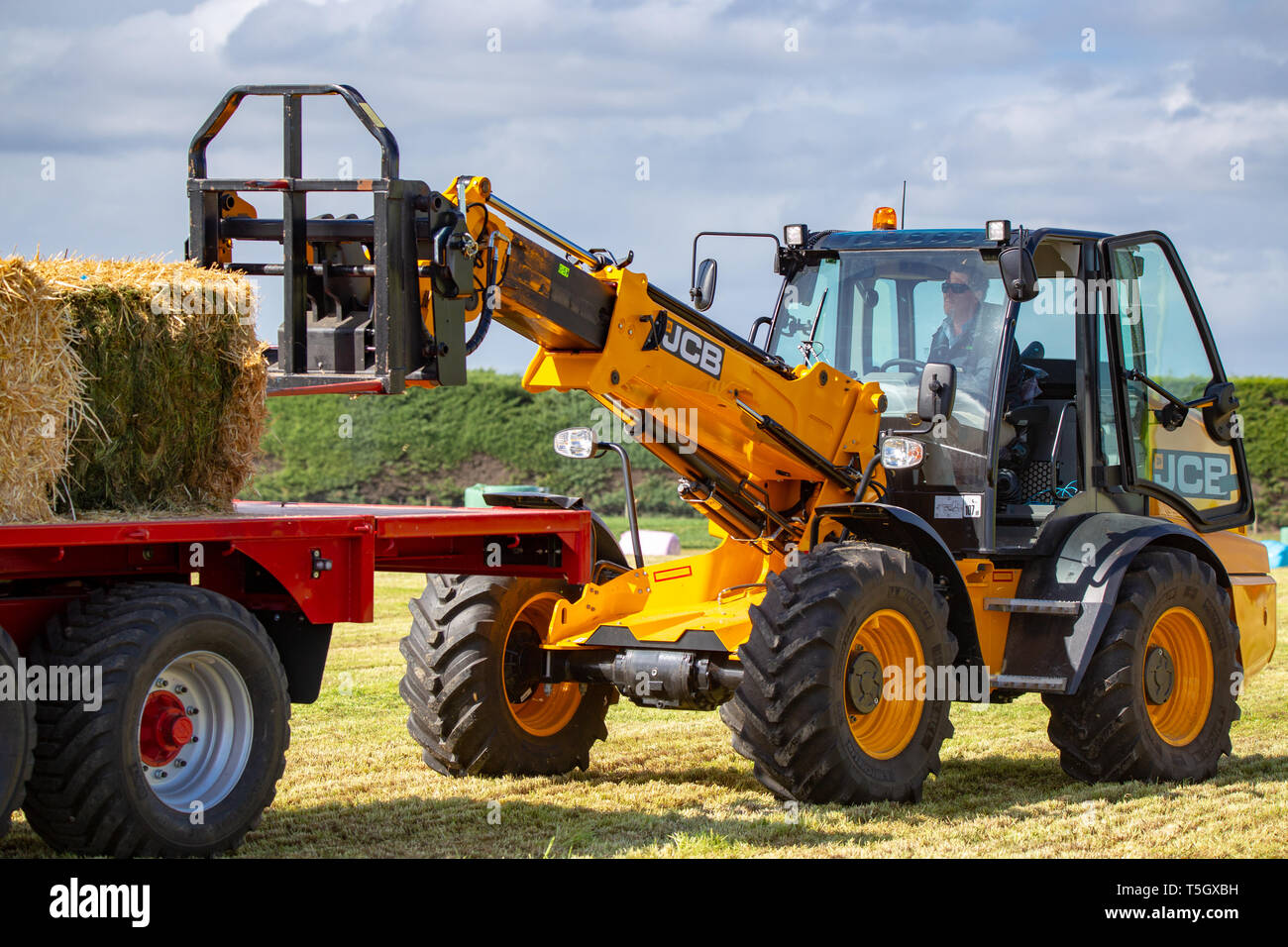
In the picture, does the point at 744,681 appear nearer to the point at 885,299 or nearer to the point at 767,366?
the point at 767,366

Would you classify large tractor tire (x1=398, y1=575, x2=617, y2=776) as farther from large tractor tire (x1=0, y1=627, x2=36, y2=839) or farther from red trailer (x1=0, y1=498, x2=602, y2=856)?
large tractor tire (x1=0, y1=627, x2=36, y2=839)

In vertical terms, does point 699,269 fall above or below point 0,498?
above

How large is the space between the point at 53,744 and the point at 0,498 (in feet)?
2.99

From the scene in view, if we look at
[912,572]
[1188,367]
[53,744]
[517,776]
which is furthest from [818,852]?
[1188,367]

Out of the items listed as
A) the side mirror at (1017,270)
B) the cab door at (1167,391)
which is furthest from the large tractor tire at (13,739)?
the cab door at (1167,391)

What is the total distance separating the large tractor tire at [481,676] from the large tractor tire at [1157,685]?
8.97ft

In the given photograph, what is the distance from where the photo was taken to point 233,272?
7168 millimetres

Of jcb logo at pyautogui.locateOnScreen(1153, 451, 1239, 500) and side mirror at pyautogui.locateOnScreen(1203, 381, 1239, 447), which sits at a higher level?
side mirror at pyautogui.locateOnScreen(1203, 381, 1239, 447)

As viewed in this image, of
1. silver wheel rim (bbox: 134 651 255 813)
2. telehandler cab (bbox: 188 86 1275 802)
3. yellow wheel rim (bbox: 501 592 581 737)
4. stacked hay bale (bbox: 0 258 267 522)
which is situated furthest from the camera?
yellow wheel rim (bbox: 501 592 581 737)

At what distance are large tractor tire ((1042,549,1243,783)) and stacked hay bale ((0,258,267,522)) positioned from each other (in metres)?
4.40

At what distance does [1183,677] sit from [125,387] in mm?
5864

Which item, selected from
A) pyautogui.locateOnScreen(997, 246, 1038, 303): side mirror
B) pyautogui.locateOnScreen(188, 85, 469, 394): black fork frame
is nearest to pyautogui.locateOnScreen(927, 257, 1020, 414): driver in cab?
pyautogui.locateOnScreen(997, 246, 1038, 303): side mirror

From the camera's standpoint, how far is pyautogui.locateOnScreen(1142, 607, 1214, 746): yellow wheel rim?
9.08 m

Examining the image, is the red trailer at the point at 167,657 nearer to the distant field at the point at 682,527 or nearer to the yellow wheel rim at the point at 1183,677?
the yellow wheel rim at the point at 1183,677
